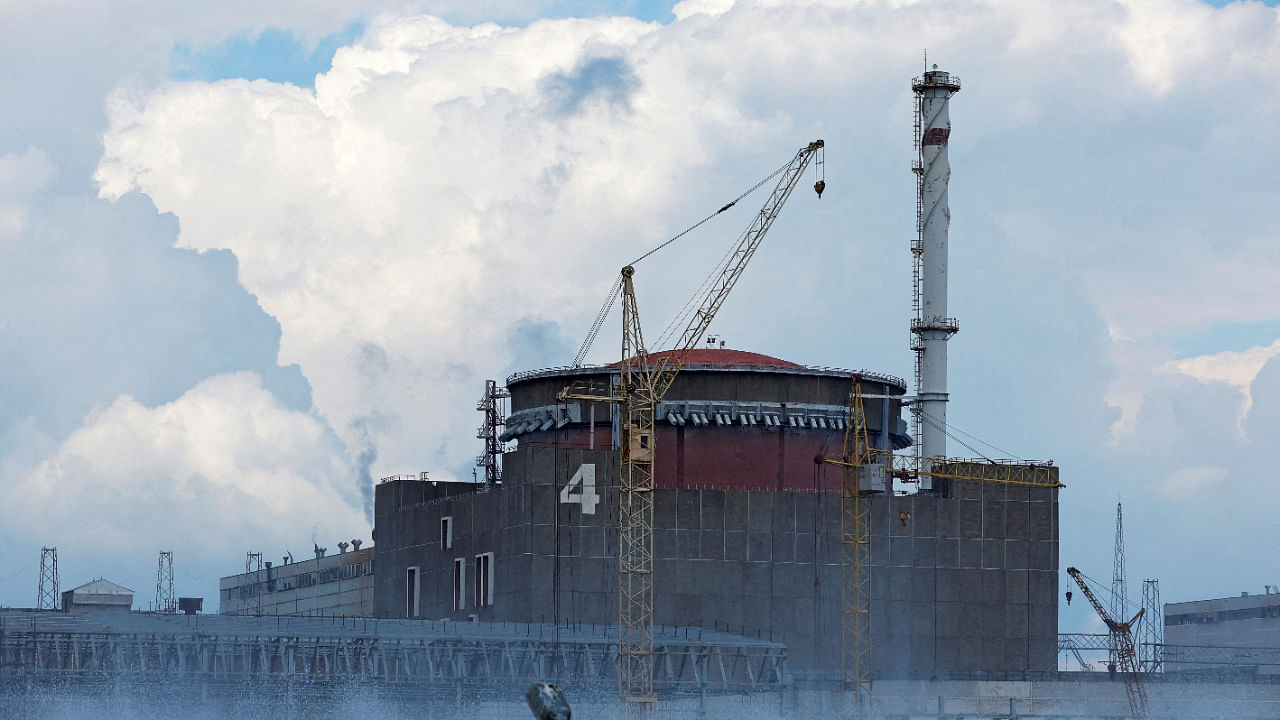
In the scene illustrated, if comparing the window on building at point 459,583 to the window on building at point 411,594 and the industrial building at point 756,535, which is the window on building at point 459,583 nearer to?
the industrial building at point 756,535

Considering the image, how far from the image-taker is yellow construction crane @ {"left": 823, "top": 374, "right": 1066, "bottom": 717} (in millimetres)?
130750

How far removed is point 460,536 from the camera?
459 feet

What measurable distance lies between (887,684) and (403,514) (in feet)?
146

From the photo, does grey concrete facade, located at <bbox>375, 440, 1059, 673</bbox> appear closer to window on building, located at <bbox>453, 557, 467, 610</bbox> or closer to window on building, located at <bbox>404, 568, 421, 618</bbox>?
window on building, located at <bbox>453, 557, 467, 610</bbox>

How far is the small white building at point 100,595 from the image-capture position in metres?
174

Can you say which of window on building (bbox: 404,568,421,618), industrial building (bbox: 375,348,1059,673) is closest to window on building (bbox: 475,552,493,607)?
industrial building (bbox: 375,348,1059,673)

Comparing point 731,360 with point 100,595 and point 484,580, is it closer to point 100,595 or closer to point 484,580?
point 484,580

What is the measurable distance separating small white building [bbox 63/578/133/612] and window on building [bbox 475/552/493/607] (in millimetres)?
52683

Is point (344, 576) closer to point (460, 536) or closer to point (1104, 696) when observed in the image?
point (460, 536)

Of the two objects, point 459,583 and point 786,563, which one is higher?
point 786,563

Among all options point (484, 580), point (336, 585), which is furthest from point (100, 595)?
point (484, 580)

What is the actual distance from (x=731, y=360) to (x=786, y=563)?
18.9 metres

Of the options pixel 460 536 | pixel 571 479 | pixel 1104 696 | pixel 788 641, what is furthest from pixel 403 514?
pixel 1104 696

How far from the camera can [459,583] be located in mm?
139250
